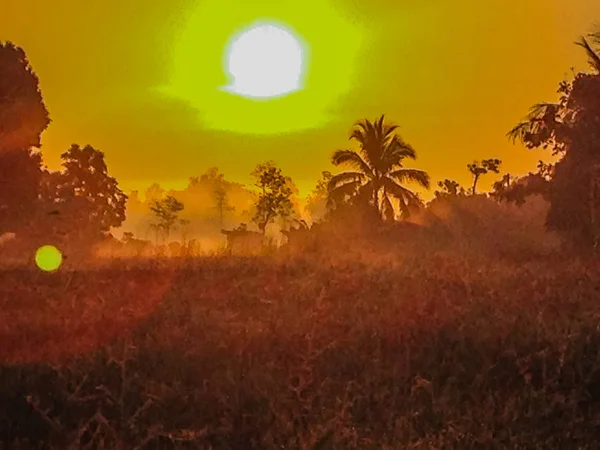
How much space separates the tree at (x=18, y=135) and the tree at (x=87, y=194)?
7.03 metres

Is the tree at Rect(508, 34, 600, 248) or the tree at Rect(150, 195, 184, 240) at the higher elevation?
the tree at Rect(150, 195, 184, 240)

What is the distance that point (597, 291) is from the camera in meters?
11.2

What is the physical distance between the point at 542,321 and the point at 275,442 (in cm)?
407

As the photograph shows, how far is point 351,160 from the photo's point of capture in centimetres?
4241

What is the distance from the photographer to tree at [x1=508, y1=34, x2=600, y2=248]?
21312mm

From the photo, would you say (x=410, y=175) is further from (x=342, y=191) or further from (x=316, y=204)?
(x=316, y=204)

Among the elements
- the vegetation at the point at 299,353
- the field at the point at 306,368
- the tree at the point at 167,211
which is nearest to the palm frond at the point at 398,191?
the vegetation at the point at 299,353

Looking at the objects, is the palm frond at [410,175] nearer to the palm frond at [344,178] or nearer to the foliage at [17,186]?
the palm frond at [344,178]

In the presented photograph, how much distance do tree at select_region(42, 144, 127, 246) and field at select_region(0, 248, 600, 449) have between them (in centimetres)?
2567

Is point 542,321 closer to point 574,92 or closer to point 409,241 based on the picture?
point 574,92

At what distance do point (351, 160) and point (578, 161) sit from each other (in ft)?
69.7

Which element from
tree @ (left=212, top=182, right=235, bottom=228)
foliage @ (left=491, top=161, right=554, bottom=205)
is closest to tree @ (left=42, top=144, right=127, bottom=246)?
foliage @ (left=491, top=161, right=554, bottom=205)

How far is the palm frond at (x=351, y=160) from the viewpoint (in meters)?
42.2

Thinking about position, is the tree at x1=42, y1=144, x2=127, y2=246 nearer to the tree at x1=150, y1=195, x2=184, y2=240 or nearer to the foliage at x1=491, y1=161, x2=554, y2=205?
the foliage at x1=491, y1=161, x2=554, y2=205
